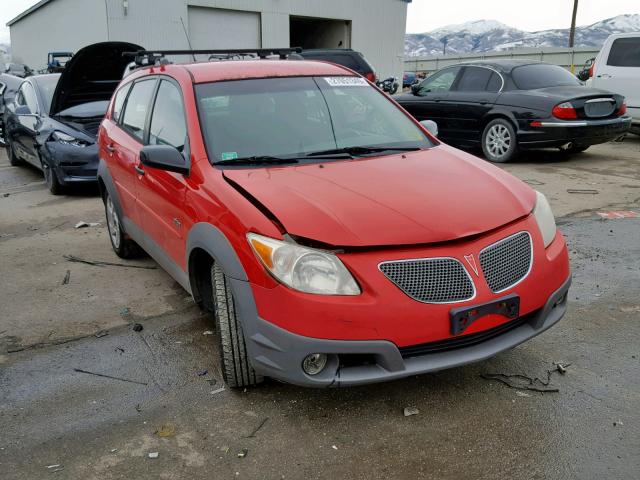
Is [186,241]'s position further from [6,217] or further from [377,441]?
[6,217]

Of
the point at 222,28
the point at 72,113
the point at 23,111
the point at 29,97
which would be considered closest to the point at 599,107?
the point at 72,113

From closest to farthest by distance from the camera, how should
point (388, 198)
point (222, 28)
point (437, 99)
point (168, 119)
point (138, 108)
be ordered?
point (388, 198) < point (168, 119) < point (138, 108) < point (437, 99) < point (222, 28)

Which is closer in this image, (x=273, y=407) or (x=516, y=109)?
(x=273, y=407)

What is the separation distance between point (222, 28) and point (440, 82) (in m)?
13.5

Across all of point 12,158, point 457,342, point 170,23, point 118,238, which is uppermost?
point 170,23

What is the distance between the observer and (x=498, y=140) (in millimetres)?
9609

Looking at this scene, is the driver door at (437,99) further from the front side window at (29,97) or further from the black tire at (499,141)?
the front side window at (29,97)

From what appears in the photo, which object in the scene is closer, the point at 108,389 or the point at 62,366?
the point at 108,389

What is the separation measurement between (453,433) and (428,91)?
8.84 meters

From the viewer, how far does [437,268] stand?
2.62 metres

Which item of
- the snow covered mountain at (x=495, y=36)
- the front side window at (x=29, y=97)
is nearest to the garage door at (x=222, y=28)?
the front side window at (x=29, y=97)

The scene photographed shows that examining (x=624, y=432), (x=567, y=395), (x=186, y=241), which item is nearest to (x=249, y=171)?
(x=186, y=241)

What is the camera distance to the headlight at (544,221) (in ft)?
10.1

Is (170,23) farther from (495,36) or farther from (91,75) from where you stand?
(495,36)
